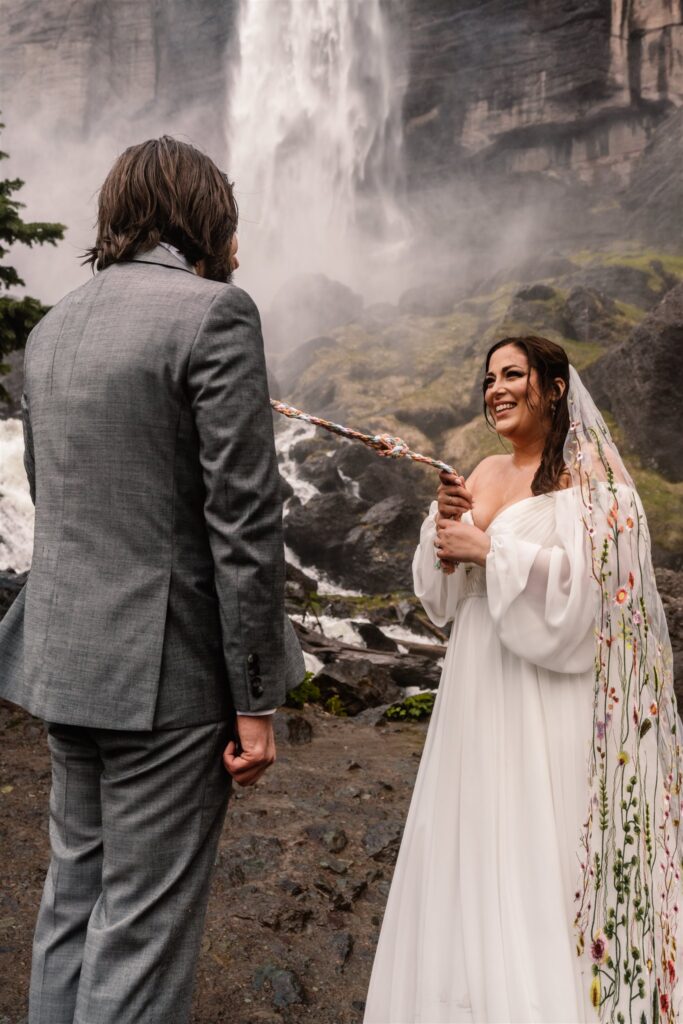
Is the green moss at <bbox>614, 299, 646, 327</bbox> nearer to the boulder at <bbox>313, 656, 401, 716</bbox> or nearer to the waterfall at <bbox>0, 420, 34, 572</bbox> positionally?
the boulder at <bbox>313, 656, 401, 716</bbox>

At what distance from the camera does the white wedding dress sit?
6.05ft

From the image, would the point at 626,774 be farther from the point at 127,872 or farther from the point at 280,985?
the point at 280,985

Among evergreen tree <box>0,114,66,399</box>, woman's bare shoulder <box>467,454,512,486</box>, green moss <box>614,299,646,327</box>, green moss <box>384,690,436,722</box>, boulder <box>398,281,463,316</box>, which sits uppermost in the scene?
boulder <box>398,281,463,316</box>

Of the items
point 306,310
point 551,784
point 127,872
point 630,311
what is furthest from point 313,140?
point 127,872

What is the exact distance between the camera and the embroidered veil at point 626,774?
1.88 m

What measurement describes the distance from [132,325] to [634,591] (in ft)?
4.62

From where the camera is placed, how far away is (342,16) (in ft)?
84.2

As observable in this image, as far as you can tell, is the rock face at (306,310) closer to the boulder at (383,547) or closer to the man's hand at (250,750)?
the boulder at (383,547)

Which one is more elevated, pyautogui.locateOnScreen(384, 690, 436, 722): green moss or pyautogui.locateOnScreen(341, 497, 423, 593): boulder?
pyautogui.locateOnScreen(341, 497, 423, 593): boulder

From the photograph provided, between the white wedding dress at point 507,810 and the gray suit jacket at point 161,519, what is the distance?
2.60 feet

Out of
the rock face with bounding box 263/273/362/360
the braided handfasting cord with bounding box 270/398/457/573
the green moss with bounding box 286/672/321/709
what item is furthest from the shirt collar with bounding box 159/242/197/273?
the rock face with bounding box 263/273/362/360

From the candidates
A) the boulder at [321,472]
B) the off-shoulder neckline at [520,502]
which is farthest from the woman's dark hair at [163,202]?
the boulder at [321,472]

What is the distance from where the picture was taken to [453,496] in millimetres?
2293

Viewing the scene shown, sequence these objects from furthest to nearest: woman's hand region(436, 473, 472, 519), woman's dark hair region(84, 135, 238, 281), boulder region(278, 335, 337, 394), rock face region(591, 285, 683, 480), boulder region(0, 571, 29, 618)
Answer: boulder region(278, 335, 337, 394), rock face region(591, 285, 683, 480), boulder region(0, 571, 29, 618), woman's hand region(436, 473, 472, 519), woman's dark hair region(84, 135, 238, 281)
